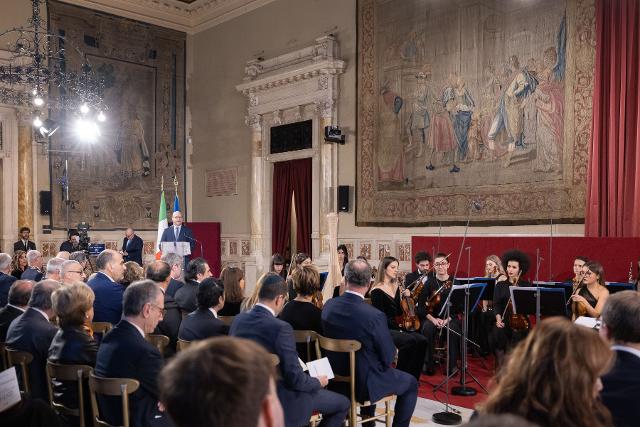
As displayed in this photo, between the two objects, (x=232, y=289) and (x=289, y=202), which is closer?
(x=232, y=289)

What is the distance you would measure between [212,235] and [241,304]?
9683mm

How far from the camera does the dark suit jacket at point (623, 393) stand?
242 centimetres

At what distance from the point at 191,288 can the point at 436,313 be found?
3105 mm

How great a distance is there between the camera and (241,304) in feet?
20.5

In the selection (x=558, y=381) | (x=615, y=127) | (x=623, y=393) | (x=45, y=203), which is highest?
(x=615, y=127)

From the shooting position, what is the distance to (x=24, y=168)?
13.6 metres

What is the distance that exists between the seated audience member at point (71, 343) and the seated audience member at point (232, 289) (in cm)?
200

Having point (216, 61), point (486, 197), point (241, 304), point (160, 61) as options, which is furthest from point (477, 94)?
point (160, 61)

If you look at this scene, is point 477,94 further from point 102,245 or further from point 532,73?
point 102,245

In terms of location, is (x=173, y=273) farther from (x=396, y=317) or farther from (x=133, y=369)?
(x=133, y=369)

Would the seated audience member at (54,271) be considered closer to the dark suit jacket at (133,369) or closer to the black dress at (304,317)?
the black dress at (304,317)

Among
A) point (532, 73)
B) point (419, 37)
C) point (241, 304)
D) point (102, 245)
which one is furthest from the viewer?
point (102, 245)

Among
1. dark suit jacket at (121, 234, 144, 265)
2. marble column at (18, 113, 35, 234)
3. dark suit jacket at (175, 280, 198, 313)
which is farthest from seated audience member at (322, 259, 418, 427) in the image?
marble column at (18, 113, 35, 234)

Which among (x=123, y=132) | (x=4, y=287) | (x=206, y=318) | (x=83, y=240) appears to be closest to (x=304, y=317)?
(x=206, y=318)
